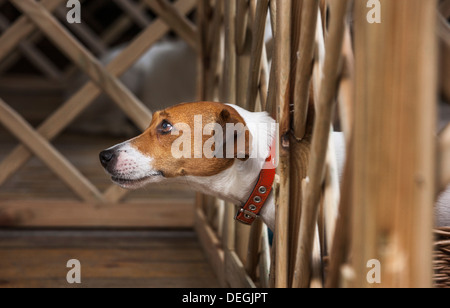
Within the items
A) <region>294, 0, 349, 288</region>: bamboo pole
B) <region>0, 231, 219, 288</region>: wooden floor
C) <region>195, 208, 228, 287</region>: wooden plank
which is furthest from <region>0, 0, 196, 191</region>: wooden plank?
<region>294, 0, 349, 288</region>: bamboo pole

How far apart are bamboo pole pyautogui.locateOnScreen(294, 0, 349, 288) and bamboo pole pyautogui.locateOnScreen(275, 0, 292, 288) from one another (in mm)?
65

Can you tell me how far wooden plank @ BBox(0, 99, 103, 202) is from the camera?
217cm

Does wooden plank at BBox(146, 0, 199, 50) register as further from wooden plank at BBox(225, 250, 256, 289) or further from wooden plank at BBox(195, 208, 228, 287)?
wooden plank at BBox(225, 250, 256, 289)

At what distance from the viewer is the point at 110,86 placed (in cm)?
215

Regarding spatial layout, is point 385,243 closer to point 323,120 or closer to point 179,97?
point 323,120

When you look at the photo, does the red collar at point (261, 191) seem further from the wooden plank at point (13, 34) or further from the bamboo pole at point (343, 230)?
the wooden plank at point (13, 34)

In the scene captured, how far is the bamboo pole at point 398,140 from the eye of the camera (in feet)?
1.78

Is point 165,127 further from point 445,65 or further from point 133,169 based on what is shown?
point 445,65

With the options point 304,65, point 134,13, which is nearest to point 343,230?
point 304,65

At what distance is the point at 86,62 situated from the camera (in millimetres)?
2145

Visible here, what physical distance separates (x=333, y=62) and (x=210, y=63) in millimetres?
1434

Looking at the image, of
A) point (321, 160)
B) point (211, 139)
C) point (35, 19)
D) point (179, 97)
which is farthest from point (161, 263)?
point (179, 97)

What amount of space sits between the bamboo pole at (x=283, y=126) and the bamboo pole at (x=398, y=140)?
30cm

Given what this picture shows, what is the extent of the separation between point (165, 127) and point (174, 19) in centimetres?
112
